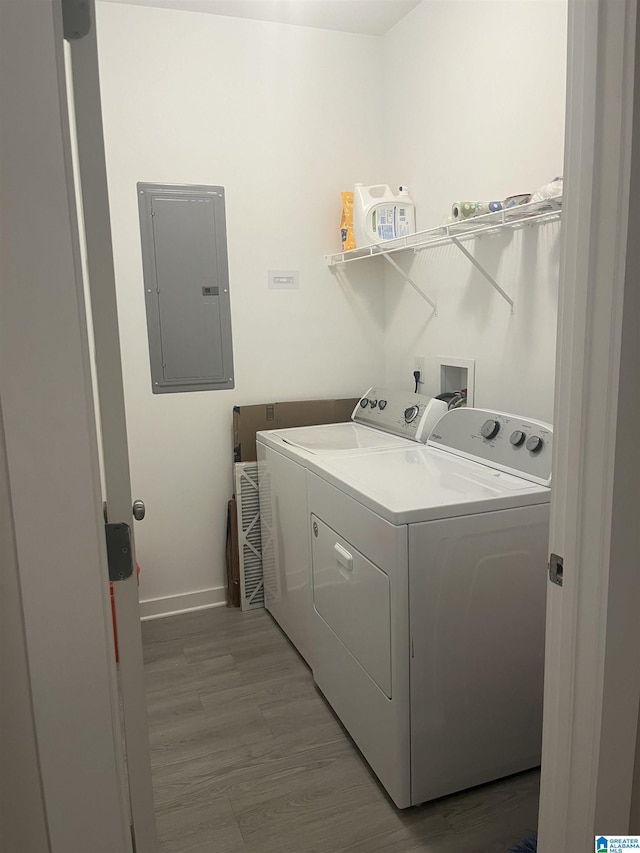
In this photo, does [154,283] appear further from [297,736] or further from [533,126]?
[297,736]

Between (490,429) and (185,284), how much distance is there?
1.54 m

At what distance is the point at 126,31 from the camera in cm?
255

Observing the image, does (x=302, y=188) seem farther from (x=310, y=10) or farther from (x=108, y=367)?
(x=108, y=367)

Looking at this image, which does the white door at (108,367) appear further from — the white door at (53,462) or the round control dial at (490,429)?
the round control dial at (490,429)

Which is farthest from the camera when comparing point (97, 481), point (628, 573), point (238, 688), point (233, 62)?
→ point (233, 62)

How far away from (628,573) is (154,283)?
2312mm

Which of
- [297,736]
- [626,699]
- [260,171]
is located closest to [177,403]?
[260,171]

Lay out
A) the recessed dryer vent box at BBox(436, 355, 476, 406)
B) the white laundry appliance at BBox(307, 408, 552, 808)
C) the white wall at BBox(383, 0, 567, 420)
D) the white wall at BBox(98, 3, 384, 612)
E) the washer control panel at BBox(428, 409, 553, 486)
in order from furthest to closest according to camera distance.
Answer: the white wall at BBox(98, 3, 384, 612) → the recessed dryer vent box at BBox(436, 355, 476, 406) → the white wall at BBox(383, 0, 567, 420) → the washer control panel at BBox(428, 409, 553, 486) → the white laundry appliance at BBox(307, 408, 552, 808)

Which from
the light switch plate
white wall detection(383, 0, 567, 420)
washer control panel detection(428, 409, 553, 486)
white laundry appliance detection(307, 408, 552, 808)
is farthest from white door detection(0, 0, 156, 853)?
the light switch plate

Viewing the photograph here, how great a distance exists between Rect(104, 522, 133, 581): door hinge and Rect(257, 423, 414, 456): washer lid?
4.52 feet

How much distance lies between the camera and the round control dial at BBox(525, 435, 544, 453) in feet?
6.11

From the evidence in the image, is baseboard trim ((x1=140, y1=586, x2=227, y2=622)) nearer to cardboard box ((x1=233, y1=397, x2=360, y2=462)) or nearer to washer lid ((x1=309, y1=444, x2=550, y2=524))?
cardboard box ((x1=233, y1=397, x2=360, y2=462))

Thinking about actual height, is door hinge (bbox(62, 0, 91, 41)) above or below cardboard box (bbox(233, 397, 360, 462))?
above

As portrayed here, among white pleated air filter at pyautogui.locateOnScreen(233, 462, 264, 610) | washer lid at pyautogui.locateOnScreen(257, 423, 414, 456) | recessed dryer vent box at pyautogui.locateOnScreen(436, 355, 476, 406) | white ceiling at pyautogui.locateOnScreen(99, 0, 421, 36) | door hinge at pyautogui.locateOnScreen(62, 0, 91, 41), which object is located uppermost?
white ceiling at pyautogui.locateOnScreen(99, 0, 421, 36)
